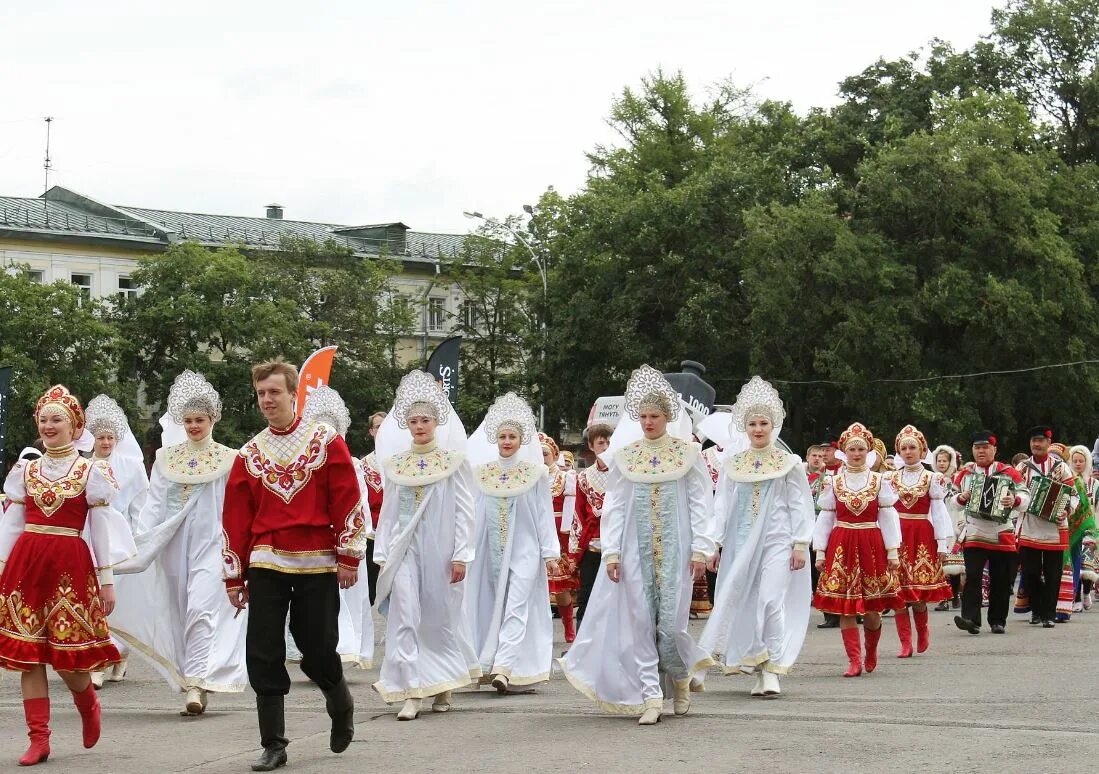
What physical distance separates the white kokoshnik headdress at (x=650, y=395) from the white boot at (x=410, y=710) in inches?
86.4

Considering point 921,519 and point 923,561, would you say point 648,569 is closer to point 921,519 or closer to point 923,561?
point 923,561

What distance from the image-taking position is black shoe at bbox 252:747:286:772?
28.1ft

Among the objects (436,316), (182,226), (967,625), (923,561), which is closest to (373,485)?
(923,561)

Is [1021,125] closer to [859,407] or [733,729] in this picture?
[859,407]

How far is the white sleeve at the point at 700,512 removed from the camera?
10.8 meters

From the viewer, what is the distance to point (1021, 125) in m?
43.3

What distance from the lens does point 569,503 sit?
716 inches

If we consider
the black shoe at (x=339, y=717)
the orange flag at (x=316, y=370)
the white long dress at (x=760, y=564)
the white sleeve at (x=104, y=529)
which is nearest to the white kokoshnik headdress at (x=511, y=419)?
the white long dress at (x=760, y=564)

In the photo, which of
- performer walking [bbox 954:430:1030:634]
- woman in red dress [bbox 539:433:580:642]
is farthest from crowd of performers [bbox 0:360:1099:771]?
performer walking [bbox 954:430:1030:634]

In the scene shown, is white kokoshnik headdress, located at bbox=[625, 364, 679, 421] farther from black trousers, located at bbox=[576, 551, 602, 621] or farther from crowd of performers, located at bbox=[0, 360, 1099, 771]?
black trousers, located at bbox=[576, 551, 602, 621]

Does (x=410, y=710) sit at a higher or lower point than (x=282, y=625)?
lower

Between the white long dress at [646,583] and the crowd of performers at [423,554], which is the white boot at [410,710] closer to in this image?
the crowd of performers at [423,554]

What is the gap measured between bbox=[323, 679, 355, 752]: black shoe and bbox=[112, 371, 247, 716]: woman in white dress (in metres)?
2.70

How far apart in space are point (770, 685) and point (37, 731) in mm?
4898
